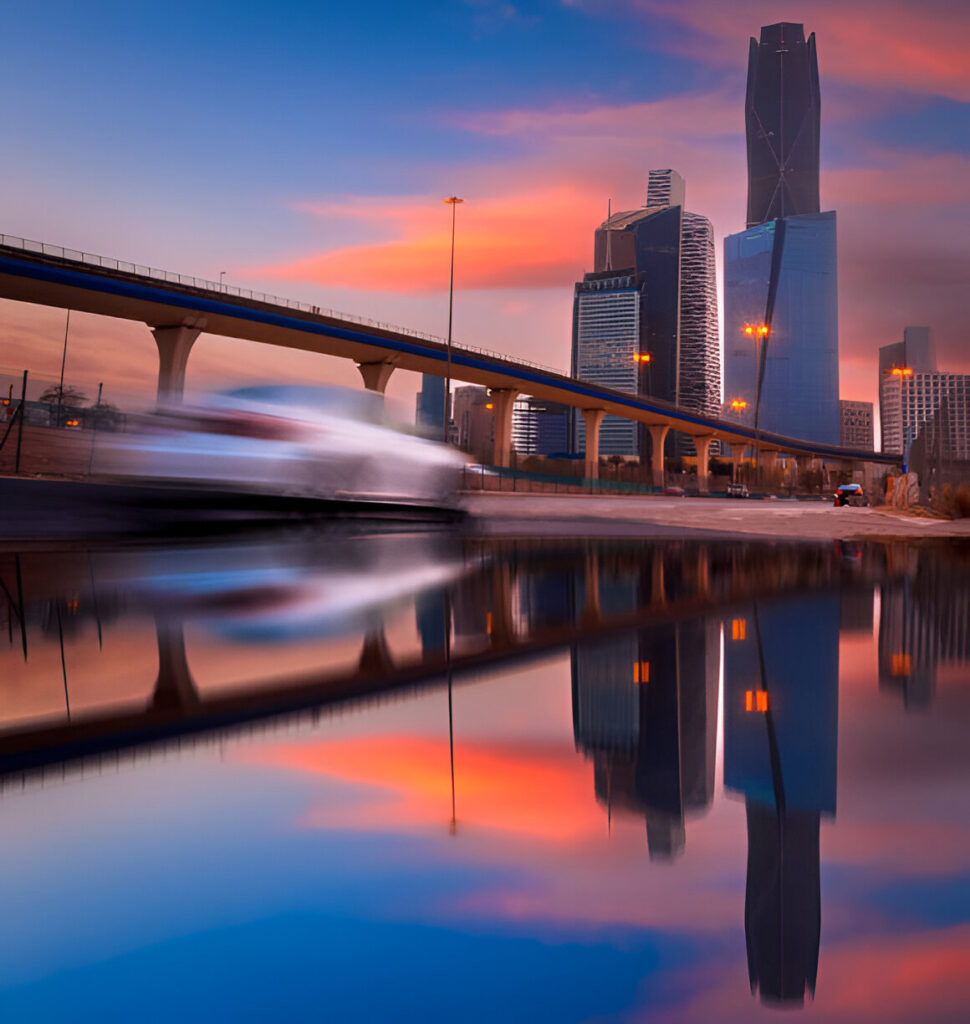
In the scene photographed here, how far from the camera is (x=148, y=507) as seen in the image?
16391 mm

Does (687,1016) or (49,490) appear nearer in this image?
(687,1016)

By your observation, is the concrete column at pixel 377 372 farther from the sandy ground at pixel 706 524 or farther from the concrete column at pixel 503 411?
the sandy ground at pixel 706 524

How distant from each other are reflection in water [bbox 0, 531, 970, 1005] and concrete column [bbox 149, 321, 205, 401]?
4267cm

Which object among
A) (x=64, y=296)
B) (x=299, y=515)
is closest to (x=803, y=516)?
(x=299, y=515)

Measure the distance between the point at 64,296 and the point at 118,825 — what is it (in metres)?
49.0

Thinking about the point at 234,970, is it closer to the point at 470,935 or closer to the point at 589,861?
the point at 470,935

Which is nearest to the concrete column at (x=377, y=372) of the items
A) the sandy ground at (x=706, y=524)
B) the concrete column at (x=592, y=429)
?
the concrete column at (x=592, y=429)

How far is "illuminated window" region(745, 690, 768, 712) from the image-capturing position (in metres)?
4.30

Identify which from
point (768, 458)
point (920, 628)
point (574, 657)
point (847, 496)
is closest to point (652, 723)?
point (574, 657)

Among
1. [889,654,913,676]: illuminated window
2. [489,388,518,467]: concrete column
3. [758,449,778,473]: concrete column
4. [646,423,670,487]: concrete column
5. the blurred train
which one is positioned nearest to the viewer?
[889,654,913,676]: illuminated window

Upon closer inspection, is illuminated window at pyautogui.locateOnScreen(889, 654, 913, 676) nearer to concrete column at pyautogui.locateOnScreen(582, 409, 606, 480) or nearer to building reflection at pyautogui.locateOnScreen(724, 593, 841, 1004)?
building reflection at pyautogui.locateOnScreen(724, 593, 841, 1004)

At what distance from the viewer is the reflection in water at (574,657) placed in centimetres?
299

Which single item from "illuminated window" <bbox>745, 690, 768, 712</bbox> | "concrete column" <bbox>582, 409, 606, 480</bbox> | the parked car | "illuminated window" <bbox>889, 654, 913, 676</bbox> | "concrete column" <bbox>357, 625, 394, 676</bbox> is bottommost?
"illuminated window" <bbox>889, 654, 913, 676</bbox>

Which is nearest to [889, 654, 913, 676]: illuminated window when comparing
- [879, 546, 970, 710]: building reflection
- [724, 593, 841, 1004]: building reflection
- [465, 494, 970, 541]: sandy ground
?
[879, 546, 970, 710]: building reflection
